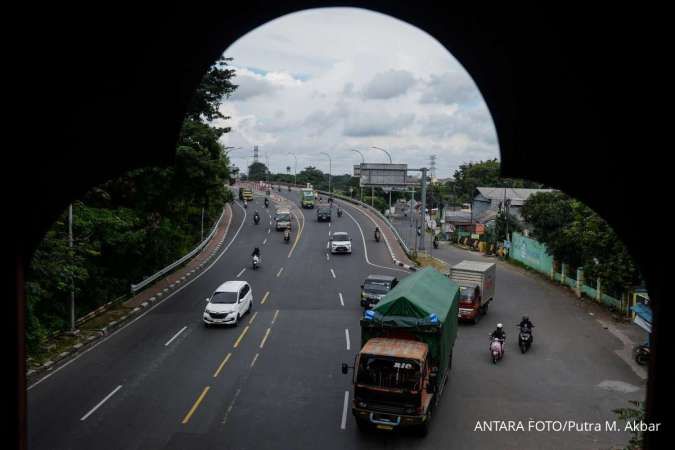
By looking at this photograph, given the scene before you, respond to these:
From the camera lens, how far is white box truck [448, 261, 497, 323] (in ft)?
78.0

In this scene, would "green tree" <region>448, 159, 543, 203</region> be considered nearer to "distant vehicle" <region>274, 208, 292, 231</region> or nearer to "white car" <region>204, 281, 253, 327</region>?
"distant vehicle" <region>274, 208, 292, 231</region>

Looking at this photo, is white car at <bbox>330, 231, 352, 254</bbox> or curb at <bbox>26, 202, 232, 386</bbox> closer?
curb at <bbox>26, 202, 232, 386</bbox>

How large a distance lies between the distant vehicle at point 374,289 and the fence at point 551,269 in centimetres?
1070

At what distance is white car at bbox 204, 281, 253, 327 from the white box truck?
30.0 feet

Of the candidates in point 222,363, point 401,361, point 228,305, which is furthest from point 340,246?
point 401,361

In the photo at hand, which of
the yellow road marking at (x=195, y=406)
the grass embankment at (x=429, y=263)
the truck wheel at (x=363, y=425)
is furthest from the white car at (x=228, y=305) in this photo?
the grass embankment at (x=429, y=263)

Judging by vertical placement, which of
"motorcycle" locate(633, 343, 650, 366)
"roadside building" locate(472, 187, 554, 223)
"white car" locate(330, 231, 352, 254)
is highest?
"roadside building" locate(472, 187, 554, 223)

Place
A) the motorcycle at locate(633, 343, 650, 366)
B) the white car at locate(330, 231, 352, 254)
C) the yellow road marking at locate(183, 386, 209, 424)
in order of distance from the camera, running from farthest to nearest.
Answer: the white car at locate(330, 231, 352, 254) → the motorcycle at locate(633, 343, 650, 366) → the yellow road marking at locate(183, 386, 209, 424)

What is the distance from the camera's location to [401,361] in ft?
41.3

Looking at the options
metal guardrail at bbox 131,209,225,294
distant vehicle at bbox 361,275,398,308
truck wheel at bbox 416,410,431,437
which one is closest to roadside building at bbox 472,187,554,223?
metal guardrail at bbox 131,209,225,294

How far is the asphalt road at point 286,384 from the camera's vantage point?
13.1 meters

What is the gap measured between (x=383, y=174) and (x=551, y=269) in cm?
1534

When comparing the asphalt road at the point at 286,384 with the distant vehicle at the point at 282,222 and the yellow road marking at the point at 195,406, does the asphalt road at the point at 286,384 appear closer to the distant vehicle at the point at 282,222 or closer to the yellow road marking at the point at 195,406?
the yellow road marking at the point at 195,406

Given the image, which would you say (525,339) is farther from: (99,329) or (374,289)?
(99,329)
